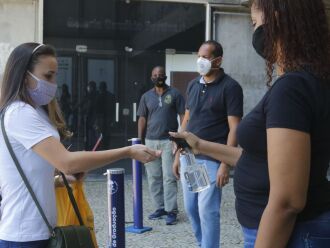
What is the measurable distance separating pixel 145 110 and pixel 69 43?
3.43 metres

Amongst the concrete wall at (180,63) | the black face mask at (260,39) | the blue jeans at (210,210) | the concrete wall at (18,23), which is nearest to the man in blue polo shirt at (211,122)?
the blue jeans at (210,210)

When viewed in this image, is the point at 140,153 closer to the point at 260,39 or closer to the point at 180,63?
the point at 260,39

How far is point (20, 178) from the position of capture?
2688mm

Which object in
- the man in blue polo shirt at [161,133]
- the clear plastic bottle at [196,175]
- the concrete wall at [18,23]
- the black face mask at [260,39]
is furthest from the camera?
the concrete wall at [18,23]

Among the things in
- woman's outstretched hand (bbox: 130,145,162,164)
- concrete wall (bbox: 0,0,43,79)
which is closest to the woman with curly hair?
woman's outstretched hand (bbox: 130,145,162,164)

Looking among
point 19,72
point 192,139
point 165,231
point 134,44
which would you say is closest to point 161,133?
point 165,231

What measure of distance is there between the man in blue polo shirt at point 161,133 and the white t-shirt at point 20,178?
184 inches

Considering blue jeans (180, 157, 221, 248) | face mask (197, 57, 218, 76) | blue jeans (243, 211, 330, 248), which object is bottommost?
blue jeans (180, 157, 221, 248)

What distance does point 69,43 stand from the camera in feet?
35.8

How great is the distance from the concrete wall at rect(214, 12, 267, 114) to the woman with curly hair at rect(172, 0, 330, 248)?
361 inches

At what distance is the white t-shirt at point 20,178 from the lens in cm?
267

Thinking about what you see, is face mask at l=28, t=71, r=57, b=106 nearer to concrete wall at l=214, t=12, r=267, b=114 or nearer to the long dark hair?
the long dark hair

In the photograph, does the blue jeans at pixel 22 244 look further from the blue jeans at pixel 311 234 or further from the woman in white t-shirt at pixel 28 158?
the blue jeans at pixel 311 234

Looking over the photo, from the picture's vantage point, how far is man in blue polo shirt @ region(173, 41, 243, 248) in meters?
5.02
